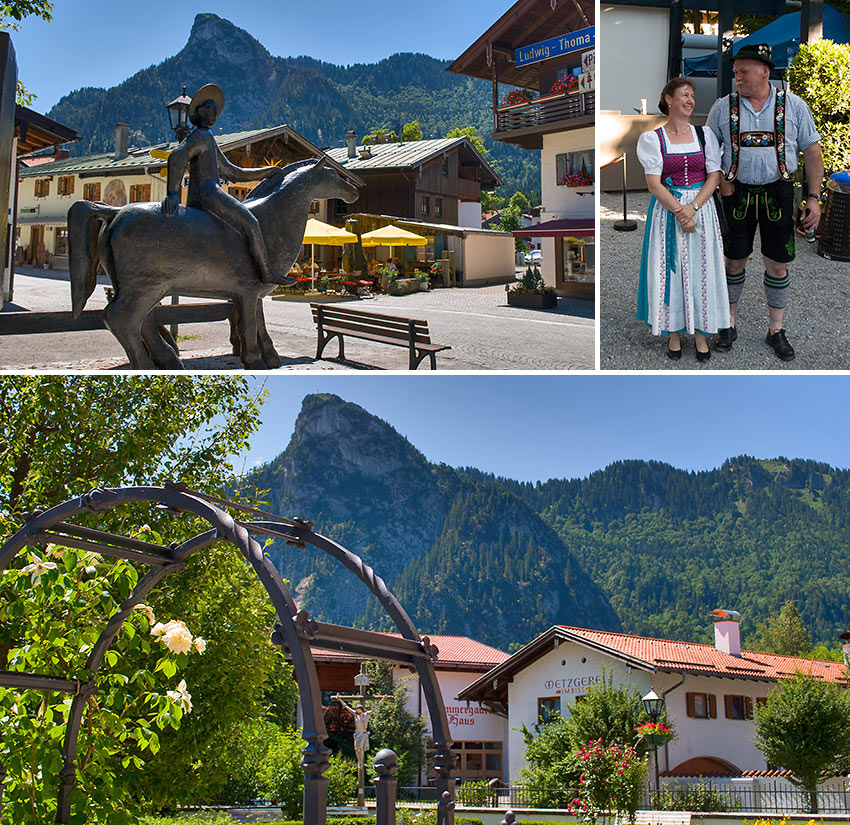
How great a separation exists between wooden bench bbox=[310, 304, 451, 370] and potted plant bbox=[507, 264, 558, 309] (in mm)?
4129

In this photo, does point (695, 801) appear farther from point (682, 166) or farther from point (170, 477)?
point (682, 166)

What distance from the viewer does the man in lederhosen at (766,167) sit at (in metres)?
5.56

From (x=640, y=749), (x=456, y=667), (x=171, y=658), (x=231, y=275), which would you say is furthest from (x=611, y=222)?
(x=456, y=667)

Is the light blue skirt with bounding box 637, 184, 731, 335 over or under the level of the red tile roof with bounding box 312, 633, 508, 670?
over

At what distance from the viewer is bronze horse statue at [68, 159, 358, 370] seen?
16.4ft

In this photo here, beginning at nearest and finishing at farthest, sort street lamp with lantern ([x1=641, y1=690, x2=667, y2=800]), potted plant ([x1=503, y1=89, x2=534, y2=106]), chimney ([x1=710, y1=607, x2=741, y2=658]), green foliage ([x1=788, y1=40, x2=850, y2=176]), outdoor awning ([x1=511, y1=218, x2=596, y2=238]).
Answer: green foliage ([x1=788, y1=40, x2=850, y2=176]) < street lamp with lantern ([x1=641, y1=690, x2=667, y2=800]) < potted plant ([x1=503, y1=89, x2=534, y2=106]) < outdoor awning ([x1=511, y1=218, x2=596, y2=238]) < chimney ([x1=710, y1=607, x2=741, y2=658])

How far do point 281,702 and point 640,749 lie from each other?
49.4ft

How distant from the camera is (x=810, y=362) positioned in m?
5.69

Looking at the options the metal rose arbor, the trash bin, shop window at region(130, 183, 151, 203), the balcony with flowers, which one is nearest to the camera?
the metal rose arbor

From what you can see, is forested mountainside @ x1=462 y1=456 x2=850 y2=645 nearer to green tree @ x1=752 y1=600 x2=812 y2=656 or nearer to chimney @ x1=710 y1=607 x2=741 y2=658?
green tree @ x1=752 y1=600 x2=812 y2=656

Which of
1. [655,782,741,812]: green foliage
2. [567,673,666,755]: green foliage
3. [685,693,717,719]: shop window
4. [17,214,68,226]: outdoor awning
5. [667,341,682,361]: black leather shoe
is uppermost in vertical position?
[17,214,68,226]: outdoor awning

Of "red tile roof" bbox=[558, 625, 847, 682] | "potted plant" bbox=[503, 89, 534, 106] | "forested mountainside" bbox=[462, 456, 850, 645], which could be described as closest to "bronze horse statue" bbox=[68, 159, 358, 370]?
"potted plant" bbox=[503, 89, 534, 106]

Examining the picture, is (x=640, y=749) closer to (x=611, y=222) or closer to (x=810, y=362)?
(x=611, y=222)

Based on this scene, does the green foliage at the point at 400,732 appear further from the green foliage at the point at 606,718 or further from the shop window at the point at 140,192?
the shop window at the point at 140,192
